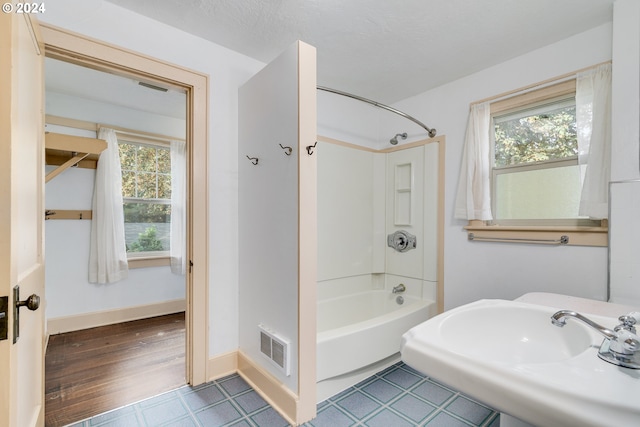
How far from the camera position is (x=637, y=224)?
3.95 feet

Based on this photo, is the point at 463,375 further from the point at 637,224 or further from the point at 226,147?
the point at 226,147

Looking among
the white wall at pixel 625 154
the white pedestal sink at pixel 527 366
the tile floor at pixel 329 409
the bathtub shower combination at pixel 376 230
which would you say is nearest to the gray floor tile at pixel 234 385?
the tile floor at pixel 329 409

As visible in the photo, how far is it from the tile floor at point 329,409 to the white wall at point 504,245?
0.87 metres

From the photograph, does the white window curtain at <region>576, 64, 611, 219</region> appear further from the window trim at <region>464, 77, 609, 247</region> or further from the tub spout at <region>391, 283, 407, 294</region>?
the tub spout at <region>391, 283, 407, 294</region>

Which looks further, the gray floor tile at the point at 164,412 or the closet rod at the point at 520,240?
the closet rod at the point at 520,240

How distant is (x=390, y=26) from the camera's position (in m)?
1.82

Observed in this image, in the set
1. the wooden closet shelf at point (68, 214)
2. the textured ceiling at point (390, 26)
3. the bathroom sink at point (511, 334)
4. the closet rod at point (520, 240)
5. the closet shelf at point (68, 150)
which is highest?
the textured ceiling at point (390, 26)

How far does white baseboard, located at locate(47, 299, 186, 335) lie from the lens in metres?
2.80

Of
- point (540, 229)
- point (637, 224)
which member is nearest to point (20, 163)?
point (637, 224)

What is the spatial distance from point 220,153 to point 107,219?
5.95 ft

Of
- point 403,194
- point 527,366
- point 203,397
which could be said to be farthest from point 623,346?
point 403,194

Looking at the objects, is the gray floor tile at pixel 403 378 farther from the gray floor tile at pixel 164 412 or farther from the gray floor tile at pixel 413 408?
the gray floor tile at pixel 164 412

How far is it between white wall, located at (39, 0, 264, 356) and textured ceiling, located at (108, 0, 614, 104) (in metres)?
0.08

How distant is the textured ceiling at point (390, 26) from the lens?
1643 mm
